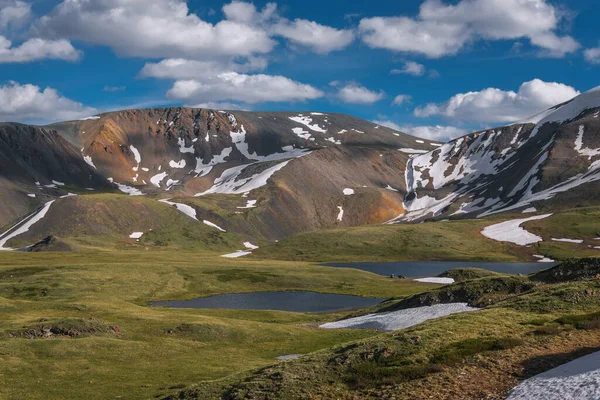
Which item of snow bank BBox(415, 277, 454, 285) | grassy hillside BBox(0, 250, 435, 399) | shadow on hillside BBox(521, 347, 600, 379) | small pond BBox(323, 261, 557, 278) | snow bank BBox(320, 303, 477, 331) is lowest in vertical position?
small pond BBox(323, 261, 557, 278)

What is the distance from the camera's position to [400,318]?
6738cm

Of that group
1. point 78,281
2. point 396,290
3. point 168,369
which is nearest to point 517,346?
point 168,369

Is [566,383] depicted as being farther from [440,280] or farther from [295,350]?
[440,280]

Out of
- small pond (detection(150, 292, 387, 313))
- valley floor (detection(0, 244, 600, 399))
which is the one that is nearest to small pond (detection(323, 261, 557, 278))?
small pond (detection(150, 292, 387, 313))

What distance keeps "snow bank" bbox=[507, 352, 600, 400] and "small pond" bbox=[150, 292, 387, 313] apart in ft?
291

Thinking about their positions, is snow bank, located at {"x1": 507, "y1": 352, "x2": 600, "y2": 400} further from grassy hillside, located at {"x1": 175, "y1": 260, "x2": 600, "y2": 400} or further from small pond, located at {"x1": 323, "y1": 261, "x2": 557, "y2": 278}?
small pond, located at {"x1": 323, "y1": 261, "x2": 557, "y2": 278}

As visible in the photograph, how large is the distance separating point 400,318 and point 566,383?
44783mm

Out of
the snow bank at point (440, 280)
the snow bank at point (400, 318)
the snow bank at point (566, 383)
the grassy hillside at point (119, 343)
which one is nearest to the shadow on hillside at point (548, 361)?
the snow bank at point (566, 383)

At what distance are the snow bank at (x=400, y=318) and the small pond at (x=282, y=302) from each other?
125ft

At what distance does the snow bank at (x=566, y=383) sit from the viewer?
21922 mm

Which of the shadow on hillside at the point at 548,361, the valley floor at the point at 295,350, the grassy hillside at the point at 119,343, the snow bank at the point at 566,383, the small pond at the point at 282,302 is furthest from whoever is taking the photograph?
the small pond at the point at 282,302

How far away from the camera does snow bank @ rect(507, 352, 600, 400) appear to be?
71.9ft

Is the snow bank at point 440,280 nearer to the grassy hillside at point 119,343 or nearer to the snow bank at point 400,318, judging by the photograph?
the grassy hillside at point 119,343

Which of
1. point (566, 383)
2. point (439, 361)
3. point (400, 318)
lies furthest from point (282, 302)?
point (566, 383)
